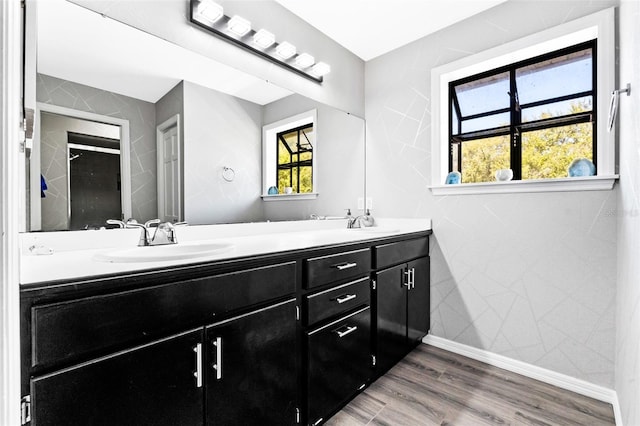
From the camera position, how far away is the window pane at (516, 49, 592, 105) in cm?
196

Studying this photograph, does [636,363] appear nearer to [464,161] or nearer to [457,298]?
[457,298]

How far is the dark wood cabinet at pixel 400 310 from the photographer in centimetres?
183

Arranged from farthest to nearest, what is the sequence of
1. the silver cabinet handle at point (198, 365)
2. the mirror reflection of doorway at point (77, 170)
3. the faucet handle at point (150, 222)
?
the faucet handle at point (150, 222)
the mirror reflection of doorway at point (77, 170)
the silver cabinet handle at point (198, 365)

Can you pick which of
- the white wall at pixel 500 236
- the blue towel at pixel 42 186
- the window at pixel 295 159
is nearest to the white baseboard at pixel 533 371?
the white wall at pixel 500 236

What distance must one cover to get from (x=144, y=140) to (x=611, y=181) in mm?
2365

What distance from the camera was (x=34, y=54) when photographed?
3.83 ft

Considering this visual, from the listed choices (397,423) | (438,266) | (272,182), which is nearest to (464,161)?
(438,266)

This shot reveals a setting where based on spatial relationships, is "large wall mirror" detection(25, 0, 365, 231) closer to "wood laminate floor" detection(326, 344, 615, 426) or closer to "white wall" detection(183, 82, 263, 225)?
"white wall" detection(183, 82, 263, 225)

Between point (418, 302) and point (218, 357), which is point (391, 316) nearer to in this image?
point (418, 302)

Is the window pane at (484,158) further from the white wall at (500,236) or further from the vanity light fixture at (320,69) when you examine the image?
the vanity light fixture at (320,69)

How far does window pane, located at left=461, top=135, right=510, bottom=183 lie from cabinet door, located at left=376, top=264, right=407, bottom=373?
960 mm

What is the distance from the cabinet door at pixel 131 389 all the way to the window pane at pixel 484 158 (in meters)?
2.19

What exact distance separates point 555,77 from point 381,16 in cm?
122

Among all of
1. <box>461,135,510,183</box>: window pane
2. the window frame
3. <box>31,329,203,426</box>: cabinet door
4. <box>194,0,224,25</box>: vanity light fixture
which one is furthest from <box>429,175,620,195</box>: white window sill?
<box>31,329,203,426</box>: cabinet door
